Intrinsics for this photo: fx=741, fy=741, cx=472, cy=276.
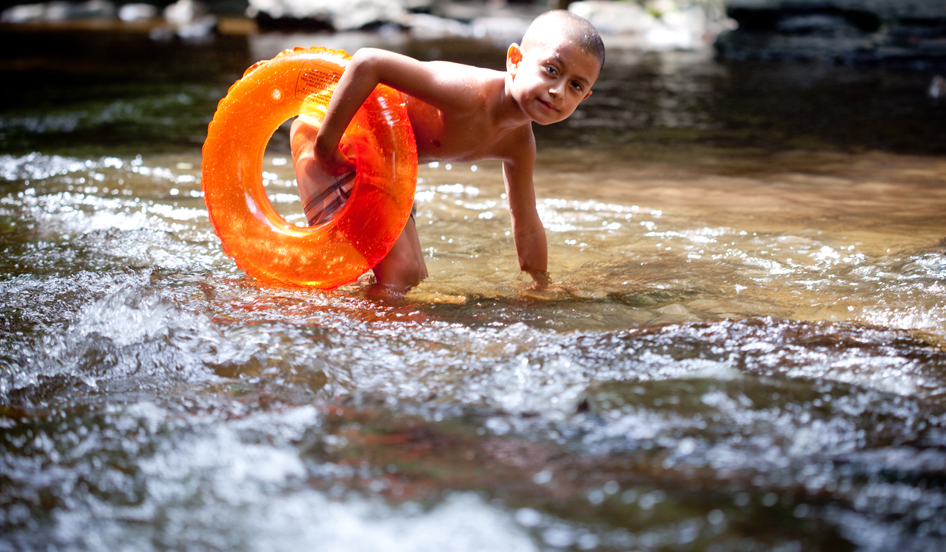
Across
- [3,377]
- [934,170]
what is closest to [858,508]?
[3,377]

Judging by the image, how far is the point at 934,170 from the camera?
173 inches

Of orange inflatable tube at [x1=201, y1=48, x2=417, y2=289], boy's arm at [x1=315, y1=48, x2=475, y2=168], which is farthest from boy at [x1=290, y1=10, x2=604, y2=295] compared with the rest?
orange inflatable tube at [x1=201, y1=48, x2=417, y2=289]

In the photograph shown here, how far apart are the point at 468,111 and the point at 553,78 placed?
290 mm

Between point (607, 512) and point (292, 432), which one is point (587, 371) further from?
point (292, 432)

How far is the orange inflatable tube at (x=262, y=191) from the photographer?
231 centimetres

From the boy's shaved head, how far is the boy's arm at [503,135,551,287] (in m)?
0.52

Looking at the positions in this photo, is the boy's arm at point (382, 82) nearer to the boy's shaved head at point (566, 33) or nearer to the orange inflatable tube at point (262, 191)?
the orange inflatable tube at point (262, 191)

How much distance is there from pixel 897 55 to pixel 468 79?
33.3 feet

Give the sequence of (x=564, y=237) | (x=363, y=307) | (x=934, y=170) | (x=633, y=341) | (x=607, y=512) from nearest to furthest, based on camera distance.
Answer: (x=607, y=512), (x=633, y=341), (x=363, y=307), (x=564, y=237), (x=934, y=170)

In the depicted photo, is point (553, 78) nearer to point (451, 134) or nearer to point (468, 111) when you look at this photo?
point (468, 111)


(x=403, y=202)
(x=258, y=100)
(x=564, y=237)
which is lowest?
(x=564, y=237)

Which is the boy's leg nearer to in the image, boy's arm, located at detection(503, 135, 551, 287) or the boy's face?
boy's arm, located at detection(503, 135, 551, 287)

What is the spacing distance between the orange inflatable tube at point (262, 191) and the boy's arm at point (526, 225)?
1.56 feet

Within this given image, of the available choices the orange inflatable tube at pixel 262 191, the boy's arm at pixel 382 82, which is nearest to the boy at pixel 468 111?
the boy's arm at pixel 382 82
